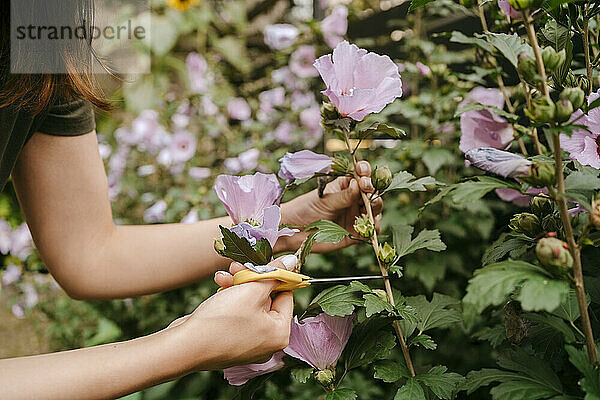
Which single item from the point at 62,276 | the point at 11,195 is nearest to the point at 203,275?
the point at 62,276

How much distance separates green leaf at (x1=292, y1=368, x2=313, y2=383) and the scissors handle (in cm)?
11

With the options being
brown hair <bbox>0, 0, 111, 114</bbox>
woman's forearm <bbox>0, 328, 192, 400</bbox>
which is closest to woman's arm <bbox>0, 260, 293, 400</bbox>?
woman's forearm <bbox>0, 328, 192, 400</bbox>

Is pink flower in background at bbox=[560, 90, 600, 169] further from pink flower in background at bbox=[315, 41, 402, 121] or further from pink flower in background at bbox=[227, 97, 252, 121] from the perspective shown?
pink flower in background at bbox=[227, 97, 252, 121]

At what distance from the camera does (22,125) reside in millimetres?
1101

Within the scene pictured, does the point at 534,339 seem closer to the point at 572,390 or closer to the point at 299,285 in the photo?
the point at 572,390

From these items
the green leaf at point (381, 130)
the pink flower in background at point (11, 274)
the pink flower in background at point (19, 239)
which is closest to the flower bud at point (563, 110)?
the green leaf at point (381, 130)

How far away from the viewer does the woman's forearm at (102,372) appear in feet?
2.41

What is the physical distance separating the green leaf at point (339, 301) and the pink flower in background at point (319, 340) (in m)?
0.03

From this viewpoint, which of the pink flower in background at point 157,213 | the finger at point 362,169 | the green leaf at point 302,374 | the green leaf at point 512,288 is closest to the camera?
the green leaf at point 512,288

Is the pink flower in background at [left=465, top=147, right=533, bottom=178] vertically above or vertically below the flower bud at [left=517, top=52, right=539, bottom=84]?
below

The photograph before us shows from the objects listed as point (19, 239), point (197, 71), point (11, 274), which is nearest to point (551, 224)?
point (19, 239)

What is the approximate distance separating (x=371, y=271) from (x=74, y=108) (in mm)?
821

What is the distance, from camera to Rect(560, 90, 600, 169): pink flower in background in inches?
26.7

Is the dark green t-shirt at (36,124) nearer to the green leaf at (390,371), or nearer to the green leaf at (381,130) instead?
the green leaf at (381,130)
